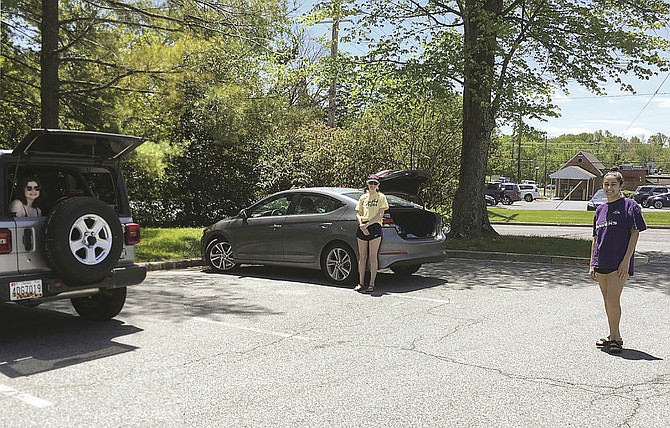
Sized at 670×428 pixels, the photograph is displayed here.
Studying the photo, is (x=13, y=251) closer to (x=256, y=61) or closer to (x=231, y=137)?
(x=231, y=137)

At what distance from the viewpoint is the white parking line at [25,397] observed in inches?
178

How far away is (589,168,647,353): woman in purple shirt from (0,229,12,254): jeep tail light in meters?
5.72

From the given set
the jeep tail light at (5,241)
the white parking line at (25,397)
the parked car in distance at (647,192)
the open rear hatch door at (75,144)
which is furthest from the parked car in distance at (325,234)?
the parked car in distance at (647,192)

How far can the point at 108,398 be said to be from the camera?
465cm

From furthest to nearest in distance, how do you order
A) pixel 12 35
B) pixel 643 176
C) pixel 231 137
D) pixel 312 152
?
pixel 643 176
pixel 312 152
pixel 231 137
pixel 12 35

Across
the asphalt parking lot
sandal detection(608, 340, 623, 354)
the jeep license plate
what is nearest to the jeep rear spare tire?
the jeep license plate

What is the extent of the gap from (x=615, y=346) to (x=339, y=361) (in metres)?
2.70

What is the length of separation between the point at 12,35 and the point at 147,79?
291 centimetres

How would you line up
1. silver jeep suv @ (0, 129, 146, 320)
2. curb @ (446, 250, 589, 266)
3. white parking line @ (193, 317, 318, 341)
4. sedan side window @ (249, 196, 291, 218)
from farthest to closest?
curb @ (446, 250, 589, 266) < sedan side window @ (249, 196, 291, 218) < white parking line @ (193, 317, 318, 341) < silver jeep suv @ (0, 129, 146, 320)

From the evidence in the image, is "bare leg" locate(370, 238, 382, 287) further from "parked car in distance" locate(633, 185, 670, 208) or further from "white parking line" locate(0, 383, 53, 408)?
"parked car in distance" locate(633, 185, 670, 208)

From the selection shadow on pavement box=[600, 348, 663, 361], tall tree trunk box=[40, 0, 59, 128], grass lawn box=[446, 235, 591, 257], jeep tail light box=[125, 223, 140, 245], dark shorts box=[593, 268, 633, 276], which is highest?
tall tree trunk box=[40, 0, 59, 128]

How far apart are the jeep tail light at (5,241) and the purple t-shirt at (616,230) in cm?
567

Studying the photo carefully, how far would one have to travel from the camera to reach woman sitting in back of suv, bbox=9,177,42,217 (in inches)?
243

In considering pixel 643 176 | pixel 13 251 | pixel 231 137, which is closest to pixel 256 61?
pixel 231 137
